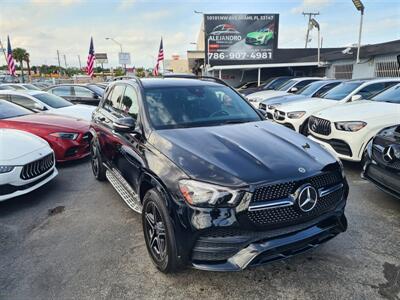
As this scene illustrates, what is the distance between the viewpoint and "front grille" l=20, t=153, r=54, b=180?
429 cm

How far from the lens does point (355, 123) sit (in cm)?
516

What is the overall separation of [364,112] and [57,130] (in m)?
5.90

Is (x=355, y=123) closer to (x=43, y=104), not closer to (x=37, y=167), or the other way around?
(x=37, y=167)

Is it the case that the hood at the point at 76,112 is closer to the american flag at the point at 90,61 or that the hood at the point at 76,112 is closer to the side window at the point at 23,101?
the side window at the point at 23,101

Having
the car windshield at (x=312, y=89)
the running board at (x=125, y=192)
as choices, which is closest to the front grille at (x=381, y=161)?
the running board at (x=125, y=192)

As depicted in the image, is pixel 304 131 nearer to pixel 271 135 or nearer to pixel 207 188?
pixel 271 135

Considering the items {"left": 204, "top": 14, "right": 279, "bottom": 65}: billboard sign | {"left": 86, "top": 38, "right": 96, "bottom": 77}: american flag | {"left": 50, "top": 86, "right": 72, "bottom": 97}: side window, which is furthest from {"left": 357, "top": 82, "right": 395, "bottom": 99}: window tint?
{"left": 86, "top": 38, "right": 96, "bottom": 77}: american flag

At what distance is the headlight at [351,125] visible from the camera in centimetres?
510

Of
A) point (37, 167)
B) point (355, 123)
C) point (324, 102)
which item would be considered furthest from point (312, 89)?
point (37, 167)

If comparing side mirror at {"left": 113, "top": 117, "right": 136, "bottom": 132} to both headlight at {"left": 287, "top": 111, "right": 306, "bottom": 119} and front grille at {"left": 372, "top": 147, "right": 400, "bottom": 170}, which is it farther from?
headlight at {"left": 287, "top": 111, "right": 306, "bottom": 119}

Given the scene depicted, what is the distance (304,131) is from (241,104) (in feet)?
12.9

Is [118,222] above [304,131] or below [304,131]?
below

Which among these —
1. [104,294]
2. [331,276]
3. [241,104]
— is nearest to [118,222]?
[104,294]

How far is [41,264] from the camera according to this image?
2.99 meters
